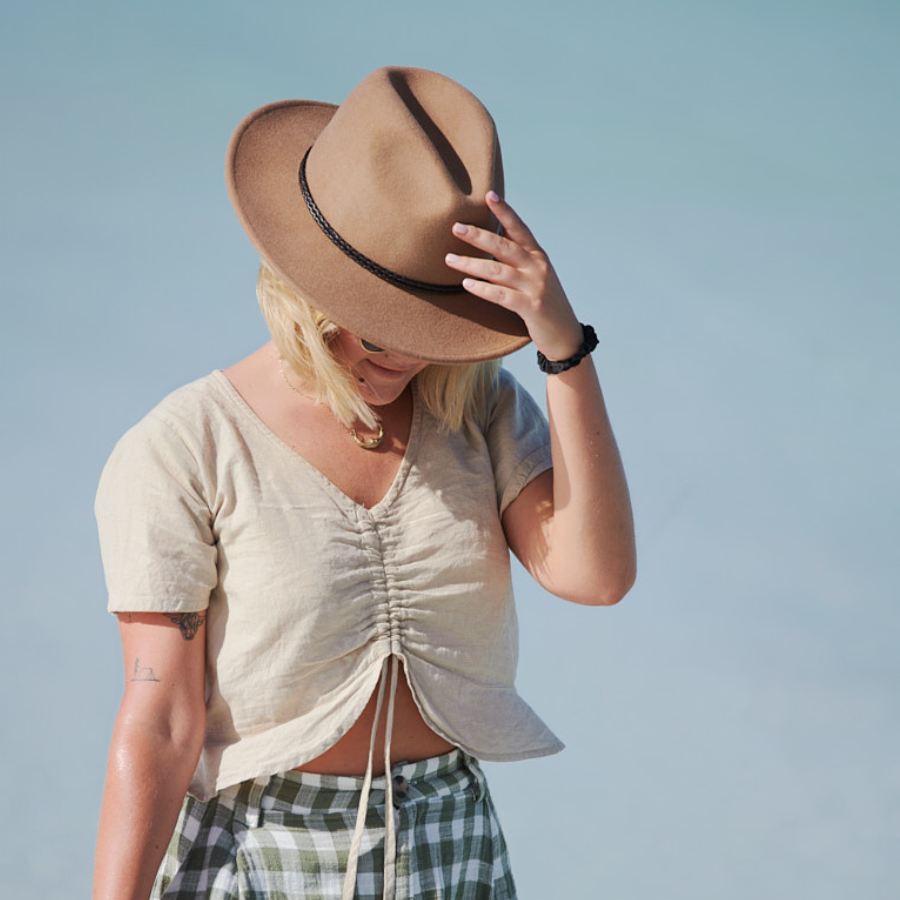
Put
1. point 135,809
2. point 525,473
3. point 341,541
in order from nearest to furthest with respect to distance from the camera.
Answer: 1. point 135,809
2. point 341,541
3. point 525,473

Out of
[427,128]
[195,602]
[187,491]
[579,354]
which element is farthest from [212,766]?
[427,128]

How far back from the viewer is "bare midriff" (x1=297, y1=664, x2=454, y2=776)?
1.35 m

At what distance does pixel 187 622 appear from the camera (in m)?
1.31

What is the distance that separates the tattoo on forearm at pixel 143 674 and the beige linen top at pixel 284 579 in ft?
0.19

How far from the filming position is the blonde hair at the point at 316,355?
52.8 inches

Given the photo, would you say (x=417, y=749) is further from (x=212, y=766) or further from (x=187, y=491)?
(x=187, y=491)

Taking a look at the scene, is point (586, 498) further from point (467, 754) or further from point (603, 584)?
point (467, 754)

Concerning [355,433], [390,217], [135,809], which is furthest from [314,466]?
[135,809]

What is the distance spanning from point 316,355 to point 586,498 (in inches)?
12.7

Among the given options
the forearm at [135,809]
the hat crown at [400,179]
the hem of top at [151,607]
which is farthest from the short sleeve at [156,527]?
the hat crown at [400,179]

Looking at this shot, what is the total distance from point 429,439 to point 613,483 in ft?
0.73

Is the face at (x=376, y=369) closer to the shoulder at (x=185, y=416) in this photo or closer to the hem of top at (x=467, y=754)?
the shoulder at (x=185, y=416)

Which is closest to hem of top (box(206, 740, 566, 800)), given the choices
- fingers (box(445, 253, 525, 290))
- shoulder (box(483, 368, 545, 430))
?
shoulder (box(483, 368, 545, 430))

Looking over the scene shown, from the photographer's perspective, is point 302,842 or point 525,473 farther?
point 525,473
